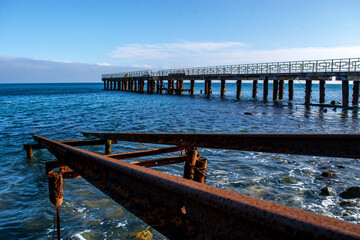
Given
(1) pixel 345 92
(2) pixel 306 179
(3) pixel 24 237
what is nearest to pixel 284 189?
(2) pixel 306 179

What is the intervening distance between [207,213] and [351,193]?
6.14 meters

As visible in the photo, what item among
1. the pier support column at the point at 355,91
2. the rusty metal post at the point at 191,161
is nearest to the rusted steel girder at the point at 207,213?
the rusty metal post at the point at 191,161

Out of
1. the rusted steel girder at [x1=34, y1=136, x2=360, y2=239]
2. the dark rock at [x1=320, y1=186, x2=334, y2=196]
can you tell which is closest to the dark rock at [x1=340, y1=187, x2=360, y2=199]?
the dark rock at [x1=320, y1=186, x2=334, y2=196]

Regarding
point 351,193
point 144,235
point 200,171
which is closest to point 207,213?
point 200,171

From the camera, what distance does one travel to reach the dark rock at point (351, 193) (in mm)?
5816

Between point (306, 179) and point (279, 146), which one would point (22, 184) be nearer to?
point (279, 146)

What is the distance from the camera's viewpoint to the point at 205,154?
962 cm

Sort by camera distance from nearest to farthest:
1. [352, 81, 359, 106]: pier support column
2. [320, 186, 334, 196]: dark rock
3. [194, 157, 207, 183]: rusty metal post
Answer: [194, 157, 207, 183]: rusty metal post
[320, 186, 334, 196]: dark rock
[352, 81, 359, 106]: pier support column

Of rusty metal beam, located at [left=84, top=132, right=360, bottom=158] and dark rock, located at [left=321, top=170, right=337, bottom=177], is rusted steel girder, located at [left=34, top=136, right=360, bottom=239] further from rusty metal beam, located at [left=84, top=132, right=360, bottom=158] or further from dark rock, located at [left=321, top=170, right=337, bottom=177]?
dark rock, located at [left=321, top=170, right=337, bottom=177]

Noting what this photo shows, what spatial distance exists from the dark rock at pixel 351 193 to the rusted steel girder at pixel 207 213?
5.83 meters

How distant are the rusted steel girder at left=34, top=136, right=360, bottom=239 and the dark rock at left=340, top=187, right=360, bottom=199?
583cm

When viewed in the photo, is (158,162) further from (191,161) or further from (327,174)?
(327,174)

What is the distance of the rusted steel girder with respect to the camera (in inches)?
32.9

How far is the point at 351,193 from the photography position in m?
5.88
